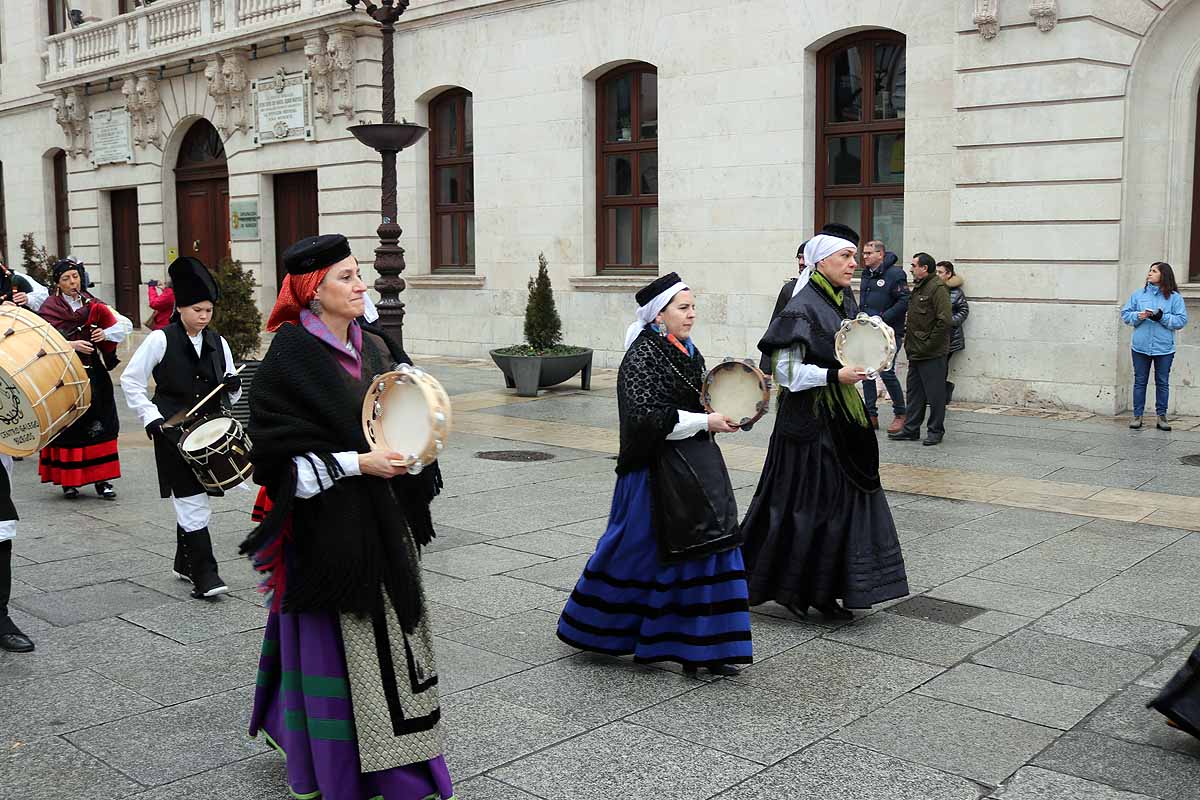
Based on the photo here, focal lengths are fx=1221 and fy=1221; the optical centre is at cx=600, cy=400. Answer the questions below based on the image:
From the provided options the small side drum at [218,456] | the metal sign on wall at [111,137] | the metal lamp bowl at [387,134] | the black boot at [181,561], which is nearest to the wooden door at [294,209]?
the metal sign on wall at [111,137]

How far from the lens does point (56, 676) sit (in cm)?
541

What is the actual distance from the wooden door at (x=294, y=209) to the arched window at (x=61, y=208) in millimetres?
8418

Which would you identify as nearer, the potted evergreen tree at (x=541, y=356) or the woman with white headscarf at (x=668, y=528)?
the woman with white headscarf at (x=668, y=528)

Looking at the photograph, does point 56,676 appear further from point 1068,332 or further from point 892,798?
point 1068,332

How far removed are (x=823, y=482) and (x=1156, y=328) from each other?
759 cm

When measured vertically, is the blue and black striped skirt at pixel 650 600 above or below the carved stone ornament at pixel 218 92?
below

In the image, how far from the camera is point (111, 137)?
26516 millimetres

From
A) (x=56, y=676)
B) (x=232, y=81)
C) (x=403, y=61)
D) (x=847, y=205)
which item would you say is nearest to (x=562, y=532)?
(x=56, y=676)

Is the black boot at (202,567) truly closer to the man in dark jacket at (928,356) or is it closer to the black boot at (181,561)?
the black boot at (181,561)

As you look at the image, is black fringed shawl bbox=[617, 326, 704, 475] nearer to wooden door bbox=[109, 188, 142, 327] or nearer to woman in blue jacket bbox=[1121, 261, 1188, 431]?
woman in blue jacket bbox=[1121, 261, 1188, 431]

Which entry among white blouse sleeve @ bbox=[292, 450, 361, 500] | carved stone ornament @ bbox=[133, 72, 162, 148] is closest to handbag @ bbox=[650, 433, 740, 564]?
white blouse sleeve @ bbox=[292, 450, 361, 500]

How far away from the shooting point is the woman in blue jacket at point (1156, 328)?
39.8 ft

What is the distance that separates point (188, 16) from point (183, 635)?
20.9 m

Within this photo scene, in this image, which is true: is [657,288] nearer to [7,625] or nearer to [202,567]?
[202,567]
